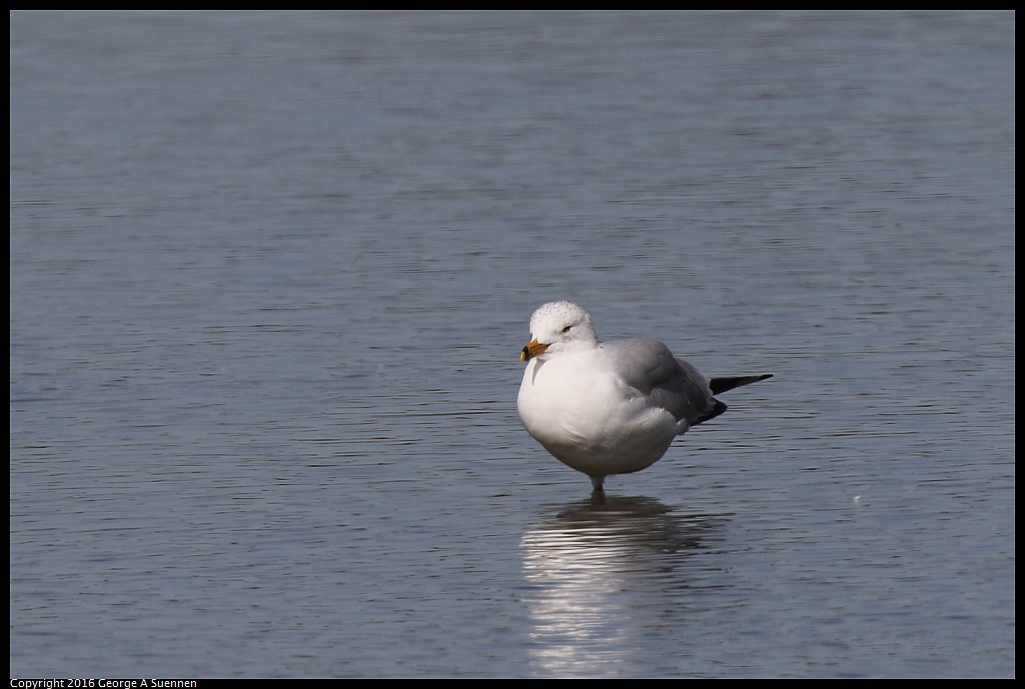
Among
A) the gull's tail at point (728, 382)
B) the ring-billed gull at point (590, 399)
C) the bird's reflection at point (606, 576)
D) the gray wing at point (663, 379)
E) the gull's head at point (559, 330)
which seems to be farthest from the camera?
the gull's tail at point (728, 382)

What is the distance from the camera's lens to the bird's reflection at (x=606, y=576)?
7078 millimetres

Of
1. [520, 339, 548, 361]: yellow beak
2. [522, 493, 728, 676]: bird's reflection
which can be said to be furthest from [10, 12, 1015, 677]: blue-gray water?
[520, 339, 548, 361]: yellow beak

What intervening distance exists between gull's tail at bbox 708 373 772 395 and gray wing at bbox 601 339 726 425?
0.24ft

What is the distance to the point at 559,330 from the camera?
9023 millimetres

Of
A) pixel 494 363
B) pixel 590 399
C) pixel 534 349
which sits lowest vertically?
pixel 494 363

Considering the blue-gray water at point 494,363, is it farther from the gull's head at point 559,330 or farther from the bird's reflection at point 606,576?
the gull's head at point 559,330

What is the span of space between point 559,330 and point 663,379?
0.67 meters

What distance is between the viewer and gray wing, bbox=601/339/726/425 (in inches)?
362

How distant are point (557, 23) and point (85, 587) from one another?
1756 centimetres

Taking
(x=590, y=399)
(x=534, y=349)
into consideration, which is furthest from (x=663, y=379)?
(x=534, y=349)

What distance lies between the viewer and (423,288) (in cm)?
1268

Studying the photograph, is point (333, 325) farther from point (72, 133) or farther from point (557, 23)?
point (557, 23)

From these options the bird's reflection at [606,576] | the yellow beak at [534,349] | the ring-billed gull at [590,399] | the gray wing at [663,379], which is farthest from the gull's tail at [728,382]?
the yellow beak at [534,349]

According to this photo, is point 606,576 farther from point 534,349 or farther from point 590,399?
point 534,349
